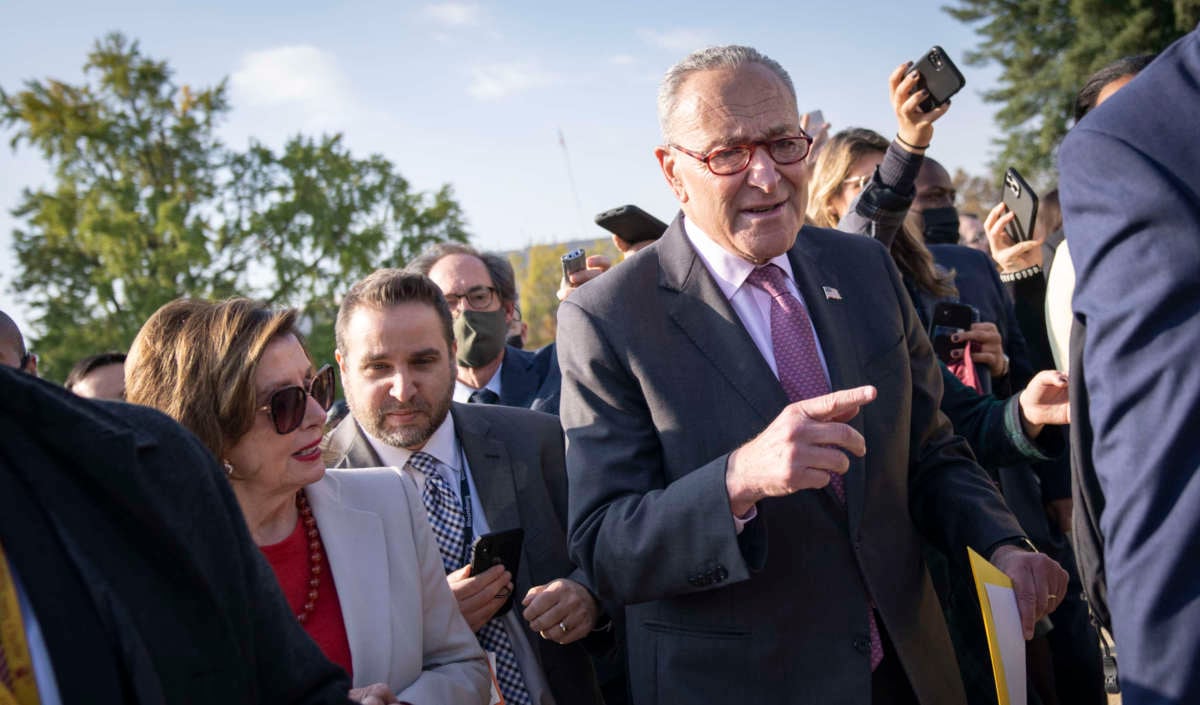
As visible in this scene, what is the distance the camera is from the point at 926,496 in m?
2.68

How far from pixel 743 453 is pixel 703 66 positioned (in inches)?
39.1

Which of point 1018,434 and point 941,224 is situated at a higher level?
point 941,224

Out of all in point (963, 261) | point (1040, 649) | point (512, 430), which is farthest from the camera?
point (963, 261)

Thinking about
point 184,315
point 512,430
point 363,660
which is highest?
point 184,315

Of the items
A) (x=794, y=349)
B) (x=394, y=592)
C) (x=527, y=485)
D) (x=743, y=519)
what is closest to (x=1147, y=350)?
(x=743, y=519)

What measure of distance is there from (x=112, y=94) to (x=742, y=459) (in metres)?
37.5

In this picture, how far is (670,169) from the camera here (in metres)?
2.72

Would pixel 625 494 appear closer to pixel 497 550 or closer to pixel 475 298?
pixel 497 550

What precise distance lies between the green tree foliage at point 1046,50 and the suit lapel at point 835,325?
31.7m

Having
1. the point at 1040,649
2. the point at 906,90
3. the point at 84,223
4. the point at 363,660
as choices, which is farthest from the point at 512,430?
the point at 84,223

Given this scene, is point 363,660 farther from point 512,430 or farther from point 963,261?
point 963,261

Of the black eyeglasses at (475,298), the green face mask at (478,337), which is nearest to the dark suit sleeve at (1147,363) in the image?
the green face mask at (478,337)

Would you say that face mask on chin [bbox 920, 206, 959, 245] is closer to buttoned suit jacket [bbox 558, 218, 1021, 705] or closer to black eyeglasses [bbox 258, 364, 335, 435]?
buttoned suit jacket [bbox 558, 218, 1021, 705]

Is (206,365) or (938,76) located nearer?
(206,365)
